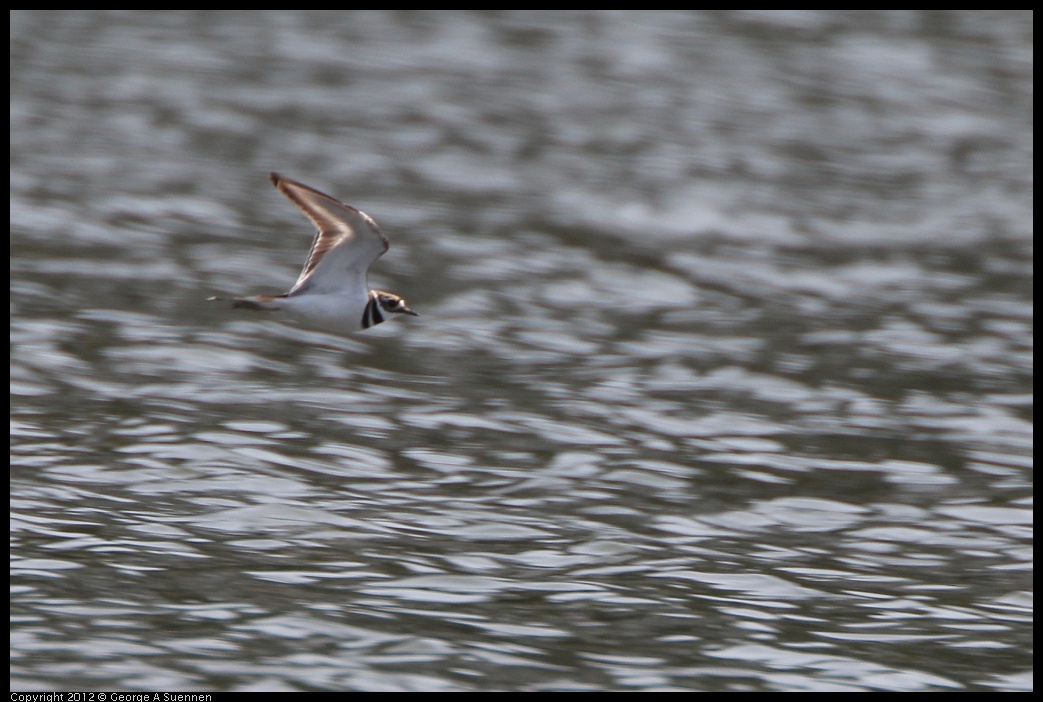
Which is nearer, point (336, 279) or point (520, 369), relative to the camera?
point (336, 279)

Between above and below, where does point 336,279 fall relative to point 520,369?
above

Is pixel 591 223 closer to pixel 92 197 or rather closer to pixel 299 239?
pixel 299 239

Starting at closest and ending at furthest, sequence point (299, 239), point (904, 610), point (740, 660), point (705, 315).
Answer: point (740, 660)
point (904, 610)
point (705, 315)
point (299, 239)

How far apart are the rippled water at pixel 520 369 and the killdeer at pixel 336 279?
4.36 ft

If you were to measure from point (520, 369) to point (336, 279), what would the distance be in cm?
418

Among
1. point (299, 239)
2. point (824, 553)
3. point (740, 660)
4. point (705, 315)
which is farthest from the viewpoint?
point (299, 239)

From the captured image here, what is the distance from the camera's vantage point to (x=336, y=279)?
1266 centimetres

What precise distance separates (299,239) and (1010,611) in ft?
40.3

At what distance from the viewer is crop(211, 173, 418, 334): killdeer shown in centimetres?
1234

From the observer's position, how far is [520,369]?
16.5 metres

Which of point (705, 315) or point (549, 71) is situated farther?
point (549, 71)

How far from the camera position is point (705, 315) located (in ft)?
63.1

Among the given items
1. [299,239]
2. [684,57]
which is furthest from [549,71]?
[299,239]

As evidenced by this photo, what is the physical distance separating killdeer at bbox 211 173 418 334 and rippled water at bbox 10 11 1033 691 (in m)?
1.33
